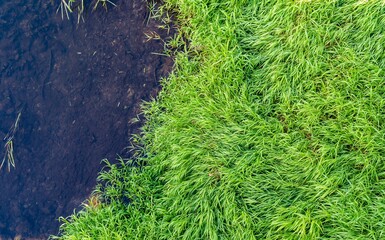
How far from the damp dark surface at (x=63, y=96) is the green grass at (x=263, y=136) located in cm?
19

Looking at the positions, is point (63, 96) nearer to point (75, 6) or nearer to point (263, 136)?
point (75, 6)

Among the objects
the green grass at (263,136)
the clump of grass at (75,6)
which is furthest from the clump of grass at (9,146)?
the clump of grass at (75,6)

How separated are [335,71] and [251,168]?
845 millimetres

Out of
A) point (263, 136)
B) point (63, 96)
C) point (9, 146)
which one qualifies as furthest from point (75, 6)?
point (263, 136)

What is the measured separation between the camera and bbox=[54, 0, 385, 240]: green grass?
7.82 ft

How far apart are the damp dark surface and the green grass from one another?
0.19 meters

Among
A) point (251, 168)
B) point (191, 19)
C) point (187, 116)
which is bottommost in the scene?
point (251, 168)

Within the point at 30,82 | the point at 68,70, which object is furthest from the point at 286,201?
the point at 30,82

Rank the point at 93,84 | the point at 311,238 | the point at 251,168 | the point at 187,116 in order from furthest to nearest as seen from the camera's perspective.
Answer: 1. the point at 93,84
2. the point at 187,116
3. the point at 251,168
4. the point at 311,238

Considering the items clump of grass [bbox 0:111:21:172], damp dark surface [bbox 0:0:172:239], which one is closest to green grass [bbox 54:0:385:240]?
damp dark surface [bbox 0:0:172:239]

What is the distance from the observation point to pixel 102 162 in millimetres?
2898

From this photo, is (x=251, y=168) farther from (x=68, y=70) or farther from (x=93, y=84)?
(x=68, y=70)

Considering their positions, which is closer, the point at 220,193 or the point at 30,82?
the point at 220,193

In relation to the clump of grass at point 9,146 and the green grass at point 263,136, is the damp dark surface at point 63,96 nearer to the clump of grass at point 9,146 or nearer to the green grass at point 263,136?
the clump of grass at point 9,146
